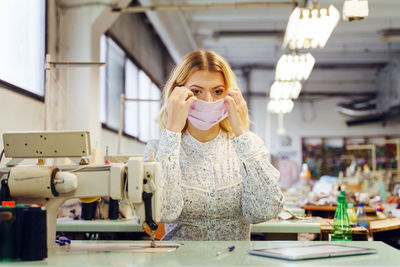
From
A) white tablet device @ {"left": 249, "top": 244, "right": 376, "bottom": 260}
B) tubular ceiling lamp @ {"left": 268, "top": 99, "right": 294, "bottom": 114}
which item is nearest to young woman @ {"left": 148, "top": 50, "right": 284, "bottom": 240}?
white tablet device @ {"left": 249, "top": 244, "right": 376, "bottom": 260}

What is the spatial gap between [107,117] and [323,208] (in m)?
3.48

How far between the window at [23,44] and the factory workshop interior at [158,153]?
18 mm

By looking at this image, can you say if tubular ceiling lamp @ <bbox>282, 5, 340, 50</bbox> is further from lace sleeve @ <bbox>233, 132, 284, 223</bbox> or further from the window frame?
the window frame

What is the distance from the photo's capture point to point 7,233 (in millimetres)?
1411

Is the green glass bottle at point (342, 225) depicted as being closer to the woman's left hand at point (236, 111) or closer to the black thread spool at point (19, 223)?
the woman's left hand at point (236, 111)

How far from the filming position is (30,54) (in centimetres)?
438

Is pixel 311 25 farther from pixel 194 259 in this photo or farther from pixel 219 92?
pixel 194 259

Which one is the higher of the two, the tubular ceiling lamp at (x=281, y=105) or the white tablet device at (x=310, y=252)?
the tubular ceiling lamp at (x=281, y=105)

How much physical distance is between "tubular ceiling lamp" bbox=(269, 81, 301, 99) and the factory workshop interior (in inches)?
1.2

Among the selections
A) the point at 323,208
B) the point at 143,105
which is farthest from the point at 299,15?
the point at 143,105

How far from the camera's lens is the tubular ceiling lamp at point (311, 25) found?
143 inches

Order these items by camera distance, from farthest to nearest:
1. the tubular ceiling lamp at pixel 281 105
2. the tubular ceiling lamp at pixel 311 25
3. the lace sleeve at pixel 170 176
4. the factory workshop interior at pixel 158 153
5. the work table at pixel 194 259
Answer: the tubular ceiling lamp at pixel 281 105 < the tubular ceiling lamp at pixel 311 25 < the lace sleeve at pixel 170 176 < the factory workshop interior at pixel 158 153 < the work table at pixel 194 259

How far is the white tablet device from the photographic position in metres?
1.37

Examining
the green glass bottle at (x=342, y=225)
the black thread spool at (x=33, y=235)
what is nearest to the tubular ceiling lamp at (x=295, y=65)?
the green glass bottle at (x=342, y=225)
